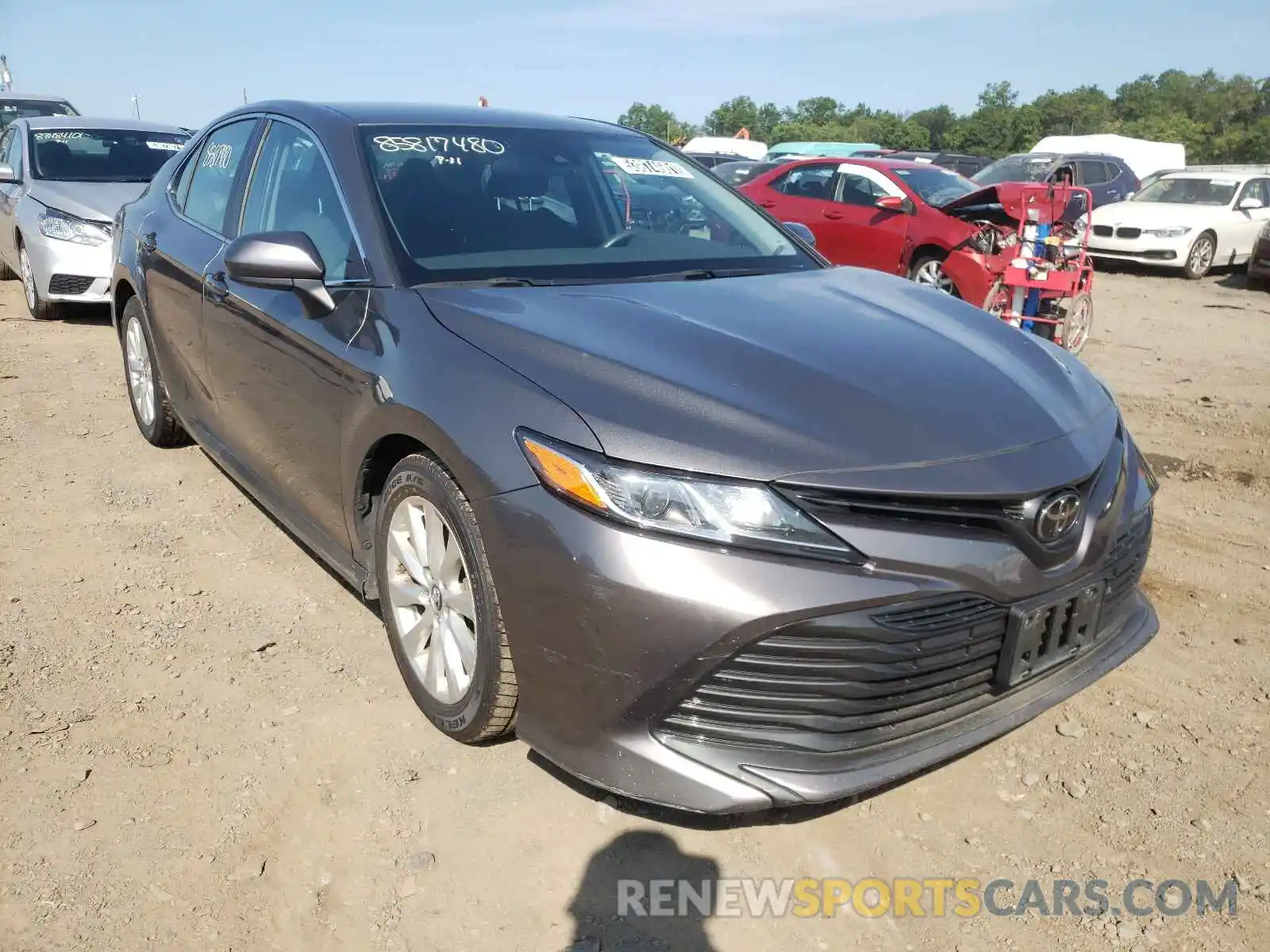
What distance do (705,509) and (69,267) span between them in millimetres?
7357

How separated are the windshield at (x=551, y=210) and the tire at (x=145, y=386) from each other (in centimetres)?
206

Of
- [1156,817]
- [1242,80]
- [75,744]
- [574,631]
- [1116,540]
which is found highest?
[1242,80]

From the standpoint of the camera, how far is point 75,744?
106 inches

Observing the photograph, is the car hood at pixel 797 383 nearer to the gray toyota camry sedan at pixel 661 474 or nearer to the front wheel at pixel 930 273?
the gray toyota camry sedan at pixel 661 474

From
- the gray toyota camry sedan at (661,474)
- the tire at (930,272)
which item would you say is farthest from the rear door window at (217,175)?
the tire at (930,272)

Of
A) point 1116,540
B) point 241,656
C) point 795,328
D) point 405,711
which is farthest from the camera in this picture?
point 241,656

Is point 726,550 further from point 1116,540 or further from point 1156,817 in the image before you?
point 1156,817

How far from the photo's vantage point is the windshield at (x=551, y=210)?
113 inches

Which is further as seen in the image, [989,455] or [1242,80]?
[1242,80]

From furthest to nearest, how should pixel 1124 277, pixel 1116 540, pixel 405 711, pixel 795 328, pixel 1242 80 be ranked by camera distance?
pixel 1242 80, pixel 1124 277, pixel 405 711, pixel 795 328, pixel 1116 540

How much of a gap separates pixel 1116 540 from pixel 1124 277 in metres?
12.8

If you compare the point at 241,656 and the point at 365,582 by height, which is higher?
the point at 365,582

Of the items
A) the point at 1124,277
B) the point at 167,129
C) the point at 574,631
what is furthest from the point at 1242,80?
the point at 574,631

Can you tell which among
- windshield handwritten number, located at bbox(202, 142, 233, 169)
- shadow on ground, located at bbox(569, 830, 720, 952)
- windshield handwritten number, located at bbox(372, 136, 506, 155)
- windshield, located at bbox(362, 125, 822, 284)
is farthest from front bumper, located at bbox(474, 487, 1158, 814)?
windshield handwritten number, located at bbox(202, 142, 233, 169)
